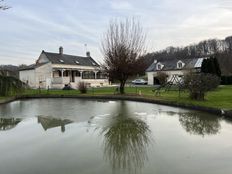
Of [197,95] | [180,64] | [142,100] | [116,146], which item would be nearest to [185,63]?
[180,64]

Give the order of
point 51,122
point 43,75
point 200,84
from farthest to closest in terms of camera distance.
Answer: point 43,75 < point 200,84 < point 51,122

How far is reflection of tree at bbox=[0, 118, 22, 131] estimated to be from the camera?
34.2ft

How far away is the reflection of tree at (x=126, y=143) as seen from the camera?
5820 millimetres

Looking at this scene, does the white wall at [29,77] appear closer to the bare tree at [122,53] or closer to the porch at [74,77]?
the porch at [74,77]

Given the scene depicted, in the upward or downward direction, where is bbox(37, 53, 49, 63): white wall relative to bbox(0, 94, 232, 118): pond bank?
upward

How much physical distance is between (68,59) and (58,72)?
332 cm

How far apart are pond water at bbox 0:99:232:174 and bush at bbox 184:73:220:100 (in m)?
5.28

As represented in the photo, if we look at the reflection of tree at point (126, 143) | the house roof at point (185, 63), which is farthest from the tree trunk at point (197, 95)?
the house roof at point (185, 63)

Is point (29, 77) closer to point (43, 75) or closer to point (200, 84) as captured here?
point (43, 75)

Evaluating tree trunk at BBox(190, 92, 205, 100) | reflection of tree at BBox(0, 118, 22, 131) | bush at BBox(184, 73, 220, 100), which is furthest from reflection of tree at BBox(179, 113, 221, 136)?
reflection of tree at BBox(0, 118, 22, 131)

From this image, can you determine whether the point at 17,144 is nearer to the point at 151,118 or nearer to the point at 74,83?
the point at 151,118

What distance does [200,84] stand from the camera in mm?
16641

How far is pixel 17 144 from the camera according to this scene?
25.1 ft

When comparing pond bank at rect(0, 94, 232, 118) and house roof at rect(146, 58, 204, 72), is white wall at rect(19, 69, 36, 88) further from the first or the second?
house roof at rect(146, 58, 204, 72)
